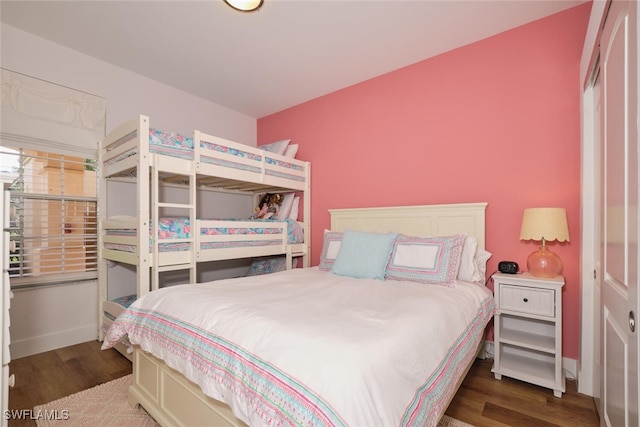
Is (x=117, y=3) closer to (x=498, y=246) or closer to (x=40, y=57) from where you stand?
(x=40, y=57)

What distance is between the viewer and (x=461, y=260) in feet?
7.53

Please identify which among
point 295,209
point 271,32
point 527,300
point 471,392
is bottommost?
point 471,392

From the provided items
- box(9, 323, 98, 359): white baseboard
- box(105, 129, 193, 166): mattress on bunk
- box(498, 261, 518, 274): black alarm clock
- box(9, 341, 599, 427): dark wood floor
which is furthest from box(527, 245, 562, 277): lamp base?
box(9, 323, 98, 359): white baseboard

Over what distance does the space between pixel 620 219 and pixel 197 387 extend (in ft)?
5.90

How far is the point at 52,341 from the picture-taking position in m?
2.61

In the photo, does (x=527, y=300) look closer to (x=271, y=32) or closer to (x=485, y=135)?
(x=485, y=135)

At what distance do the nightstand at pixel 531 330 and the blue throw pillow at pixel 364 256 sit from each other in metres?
0.80

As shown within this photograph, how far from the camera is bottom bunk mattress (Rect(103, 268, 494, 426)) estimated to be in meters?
0.89

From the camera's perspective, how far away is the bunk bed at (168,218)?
2.26 meters

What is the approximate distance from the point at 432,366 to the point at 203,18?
2734 mm

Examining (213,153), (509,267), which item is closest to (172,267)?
(213,153)

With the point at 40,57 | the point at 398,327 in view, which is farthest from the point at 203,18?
the point at 398,327

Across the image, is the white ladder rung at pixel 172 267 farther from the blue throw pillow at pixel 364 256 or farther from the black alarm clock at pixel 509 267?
the black alarm clock at pixel 509 267

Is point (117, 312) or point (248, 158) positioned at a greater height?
point (248, 158)
